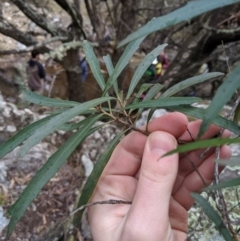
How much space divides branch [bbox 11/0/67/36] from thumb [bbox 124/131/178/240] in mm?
1651

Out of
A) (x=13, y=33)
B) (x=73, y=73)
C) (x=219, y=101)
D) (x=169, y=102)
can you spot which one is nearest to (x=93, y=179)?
(x=169, y=102)

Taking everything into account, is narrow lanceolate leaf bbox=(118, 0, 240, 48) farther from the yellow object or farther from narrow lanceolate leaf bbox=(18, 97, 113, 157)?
the yellow object

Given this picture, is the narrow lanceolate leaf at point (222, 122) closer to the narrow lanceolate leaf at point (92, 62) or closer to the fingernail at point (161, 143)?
the fingernail at point (161, 143)

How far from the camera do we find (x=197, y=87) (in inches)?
160

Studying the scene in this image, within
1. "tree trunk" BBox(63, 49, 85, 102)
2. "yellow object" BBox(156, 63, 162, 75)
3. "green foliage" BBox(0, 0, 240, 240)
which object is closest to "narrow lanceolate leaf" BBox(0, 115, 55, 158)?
"green foliage" BBox(0, 0, 240, 240)

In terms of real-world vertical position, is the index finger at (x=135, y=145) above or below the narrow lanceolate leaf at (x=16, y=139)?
below

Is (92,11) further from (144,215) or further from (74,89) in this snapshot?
(144,215)

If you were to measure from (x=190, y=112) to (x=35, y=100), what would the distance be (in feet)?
1.14

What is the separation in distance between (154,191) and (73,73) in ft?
7.36

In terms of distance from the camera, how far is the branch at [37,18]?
2221mm

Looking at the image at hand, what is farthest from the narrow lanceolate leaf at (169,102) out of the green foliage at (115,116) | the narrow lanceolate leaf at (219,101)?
the narrow lanceolate leaf at (219,101)

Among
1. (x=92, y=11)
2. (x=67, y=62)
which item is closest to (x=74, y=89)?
(x=67, y=62)

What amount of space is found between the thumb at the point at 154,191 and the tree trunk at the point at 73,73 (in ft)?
6.35

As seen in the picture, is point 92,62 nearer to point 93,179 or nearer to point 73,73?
point 93,179
